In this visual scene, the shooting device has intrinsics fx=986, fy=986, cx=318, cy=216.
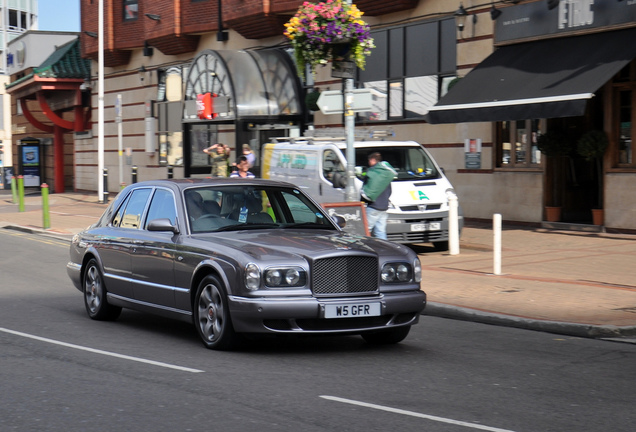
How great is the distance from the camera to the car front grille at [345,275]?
312 inches

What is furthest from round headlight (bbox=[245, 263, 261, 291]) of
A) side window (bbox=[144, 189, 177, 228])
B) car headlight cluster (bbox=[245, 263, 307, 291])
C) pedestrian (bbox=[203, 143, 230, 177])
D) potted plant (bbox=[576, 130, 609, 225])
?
pedestrian (bbox=[203, 143, 230, 177])

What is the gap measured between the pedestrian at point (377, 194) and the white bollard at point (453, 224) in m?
1.20

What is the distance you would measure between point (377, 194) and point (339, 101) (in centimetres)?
155

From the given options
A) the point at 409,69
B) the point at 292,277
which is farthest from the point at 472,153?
the point at 292,277

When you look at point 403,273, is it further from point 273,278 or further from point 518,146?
point 518,146

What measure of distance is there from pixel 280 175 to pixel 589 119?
654cm

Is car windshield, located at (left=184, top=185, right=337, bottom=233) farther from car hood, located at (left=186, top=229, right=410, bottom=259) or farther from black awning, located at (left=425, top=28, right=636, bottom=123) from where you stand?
black awning, located at (left=425, top=28, right=636, bottom=123)

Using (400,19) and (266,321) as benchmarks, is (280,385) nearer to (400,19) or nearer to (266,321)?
(266,321)

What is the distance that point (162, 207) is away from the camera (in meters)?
9.47

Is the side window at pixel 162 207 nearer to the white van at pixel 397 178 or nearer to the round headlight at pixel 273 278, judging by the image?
the round headlight at pixel 273 278

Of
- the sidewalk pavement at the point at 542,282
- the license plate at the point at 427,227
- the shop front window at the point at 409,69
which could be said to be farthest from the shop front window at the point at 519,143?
the license plate at the point at 427,227

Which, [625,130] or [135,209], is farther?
[625,130]

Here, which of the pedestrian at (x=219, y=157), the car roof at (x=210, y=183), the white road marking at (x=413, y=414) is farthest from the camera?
the pedestrian at (x=219, y=157)

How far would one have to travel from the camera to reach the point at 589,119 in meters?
20.1
